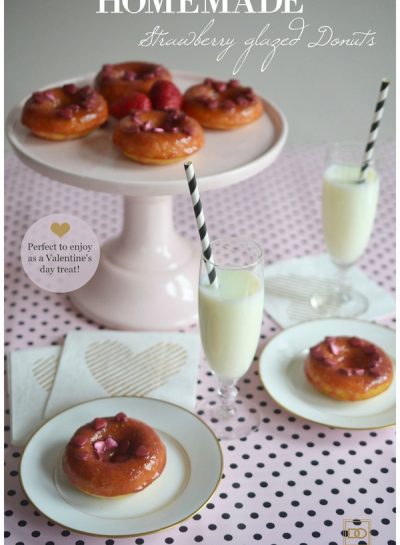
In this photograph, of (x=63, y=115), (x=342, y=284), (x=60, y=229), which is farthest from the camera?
(x=342, y=284)

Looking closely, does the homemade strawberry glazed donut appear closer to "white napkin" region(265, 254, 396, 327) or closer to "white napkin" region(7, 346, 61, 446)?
"white napkin" region(7, 346, 61, 446)

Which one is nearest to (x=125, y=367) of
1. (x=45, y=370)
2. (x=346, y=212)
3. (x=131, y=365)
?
(x=131, y=365)

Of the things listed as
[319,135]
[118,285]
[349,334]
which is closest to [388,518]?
[349,334]

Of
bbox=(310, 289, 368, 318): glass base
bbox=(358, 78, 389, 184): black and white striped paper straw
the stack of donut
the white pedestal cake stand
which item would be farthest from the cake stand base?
bbox=(358, 78, 389, 184): black and white striped paper straw

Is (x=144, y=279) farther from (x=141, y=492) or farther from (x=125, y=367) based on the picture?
(x=141, y=492)

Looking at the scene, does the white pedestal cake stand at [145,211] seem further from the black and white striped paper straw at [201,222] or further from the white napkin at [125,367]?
the black and white striped paper straw at [201,222]

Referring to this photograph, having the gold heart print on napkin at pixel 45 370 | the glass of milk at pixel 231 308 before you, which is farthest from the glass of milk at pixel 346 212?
the gold heart print on napkin at pixel 45 370
